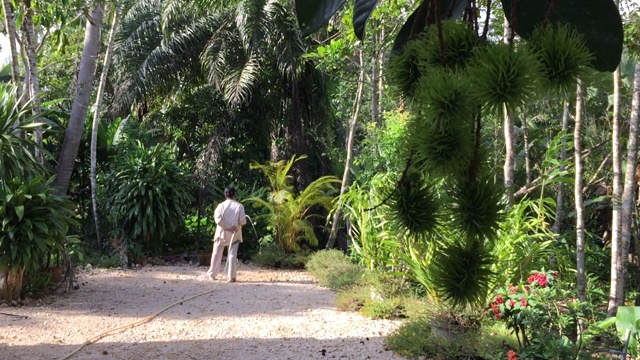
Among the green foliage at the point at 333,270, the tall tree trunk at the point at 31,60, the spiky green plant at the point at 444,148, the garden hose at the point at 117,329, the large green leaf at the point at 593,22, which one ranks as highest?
the tall tree trunk at the point at 31,60

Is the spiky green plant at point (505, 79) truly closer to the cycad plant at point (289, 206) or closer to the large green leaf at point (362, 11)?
the large green leaf at point (362, 11)

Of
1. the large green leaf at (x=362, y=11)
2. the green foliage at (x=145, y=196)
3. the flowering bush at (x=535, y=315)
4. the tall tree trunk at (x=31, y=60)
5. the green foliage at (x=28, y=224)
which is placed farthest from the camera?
the green foliage at (x=145, y=196)

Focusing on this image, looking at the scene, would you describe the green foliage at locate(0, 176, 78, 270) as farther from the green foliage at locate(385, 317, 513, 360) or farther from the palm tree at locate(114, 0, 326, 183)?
the palm tree at locate(114, 0, 326, 183)

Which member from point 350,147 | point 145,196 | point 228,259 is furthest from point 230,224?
point 350,147

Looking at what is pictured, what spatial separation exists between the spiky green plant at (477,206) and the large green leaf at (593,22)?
266 millimetres

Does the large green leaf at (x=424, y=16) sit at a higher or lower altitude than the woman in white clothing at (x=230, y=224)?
higher

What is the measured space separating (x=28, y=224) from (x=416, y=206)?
652 centimetres

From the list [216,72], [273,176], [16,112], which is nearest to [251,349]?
[16,112]

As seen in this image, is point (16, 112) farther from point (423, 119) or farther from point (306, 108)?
point (423, 119)

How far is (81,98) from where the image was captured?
9.20 metres

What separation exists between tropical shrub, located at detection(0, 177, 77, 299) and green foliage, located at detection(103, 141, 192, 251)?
2.83 metres

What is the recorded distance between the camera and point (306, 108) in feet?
37.3

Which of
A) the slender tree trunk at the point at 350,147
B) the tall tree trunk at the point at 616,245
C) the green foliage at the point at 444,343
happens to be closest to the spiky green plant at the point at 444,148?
the green foliage at the point at 444,343

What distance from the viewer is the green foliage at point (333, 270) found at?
7.93m
